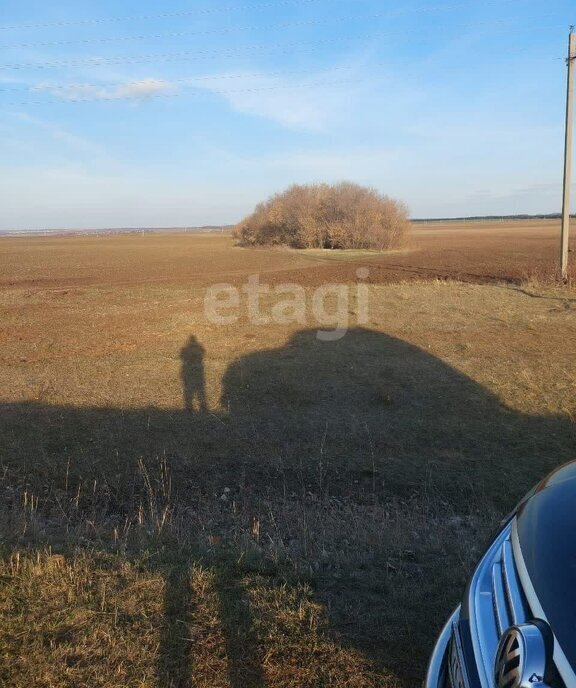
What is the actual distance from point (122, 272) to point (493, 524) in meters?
27.3

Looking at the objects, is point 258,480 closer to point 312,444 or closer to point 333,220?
point 312,444

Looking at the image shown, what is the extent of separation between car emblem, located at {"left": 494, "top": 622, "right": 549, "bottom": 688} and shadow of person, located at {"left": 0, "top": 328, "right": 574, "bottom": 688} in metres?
1.78

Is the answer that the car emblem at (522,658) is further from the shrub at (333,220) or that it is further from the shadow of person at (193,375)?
the shrub at (333,220)

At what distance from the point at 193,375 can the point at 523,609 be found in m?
8.25

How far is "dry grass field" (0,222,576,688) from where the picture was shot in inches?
108

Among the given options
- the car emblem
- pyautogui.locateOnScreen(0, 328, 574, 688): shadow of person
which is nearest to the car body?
the car emblem

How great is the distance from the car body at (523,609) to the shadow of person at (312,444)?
4.34 ft

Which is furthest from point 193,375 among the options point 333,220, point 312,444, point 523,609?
point 333,220

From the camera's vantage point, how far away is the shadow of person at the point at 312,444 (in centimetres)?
581

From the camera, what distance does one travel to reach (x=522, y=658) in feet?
4.75

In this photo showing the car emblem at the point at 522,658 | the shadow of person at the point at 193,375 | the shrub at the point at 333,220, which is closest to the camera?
the car emblem at the point at 522,658

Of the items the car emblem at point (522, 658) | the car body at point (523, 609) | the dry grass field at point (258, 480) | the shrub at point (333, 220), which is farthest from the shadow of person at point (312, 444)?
the shrub at point (333, 220)

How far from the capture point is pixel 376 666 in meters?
2.62

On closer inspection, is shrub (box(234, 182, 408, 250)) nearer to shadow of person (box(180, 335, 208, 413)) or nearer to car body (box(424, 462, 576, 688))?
shadow of person (box(180, 335, 208, 413))
